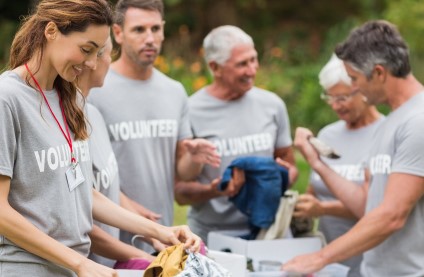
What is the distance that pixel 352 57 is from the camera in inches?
180

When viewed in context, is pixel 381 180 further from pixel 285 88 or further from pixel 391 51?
pixel 285 88

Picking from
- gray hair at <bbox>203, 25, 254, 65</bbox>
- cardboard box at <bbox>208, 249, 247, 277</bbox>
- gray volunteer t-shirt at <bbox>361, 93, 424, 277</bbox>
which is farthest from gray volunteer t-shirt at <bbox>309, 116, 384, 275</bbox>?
cardboard box at <bbox>208, 249, 247, 277</bbox>

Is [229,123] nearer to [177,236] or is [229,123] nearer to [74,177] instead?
[177,236]

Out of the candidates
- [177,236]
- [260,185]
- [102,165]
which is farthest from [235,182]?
[177,236]

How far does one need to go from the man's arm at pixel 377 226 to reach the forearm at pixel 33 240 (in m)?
1.73

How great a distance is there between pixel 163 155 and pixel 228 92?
0.75m

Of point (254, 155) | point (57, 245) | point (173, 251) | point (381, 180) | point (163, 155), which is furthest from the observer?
point (254, 155)

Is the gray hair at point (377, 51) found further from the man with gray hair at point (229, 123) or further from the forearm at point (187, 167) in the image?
the forearm at point (187, 167)

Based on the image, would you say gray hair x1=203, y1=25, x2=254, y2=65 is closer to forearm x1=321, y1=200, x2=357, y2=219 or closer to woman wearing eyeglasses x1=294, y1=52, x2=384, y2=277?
woman wearing eyeglasses x1=294, y1=52, x2=384, y2=277

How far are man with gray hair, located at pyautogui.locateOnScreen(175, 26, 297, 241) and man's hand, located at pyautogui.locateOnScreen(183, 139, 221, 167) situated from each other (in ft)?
1.39

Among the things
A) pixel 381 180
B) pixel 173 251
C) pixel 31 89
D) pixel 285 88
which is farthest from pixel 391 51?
pixel 285 88

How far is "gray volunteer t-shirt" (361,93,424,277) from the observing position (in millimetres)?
4199

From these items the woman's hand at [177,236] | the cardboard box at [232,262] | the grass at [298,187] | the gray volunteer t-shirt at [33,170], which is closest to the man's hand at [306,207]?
the cardboard box at [232,262]

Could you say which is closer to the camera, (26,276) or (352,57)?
(26,276)
